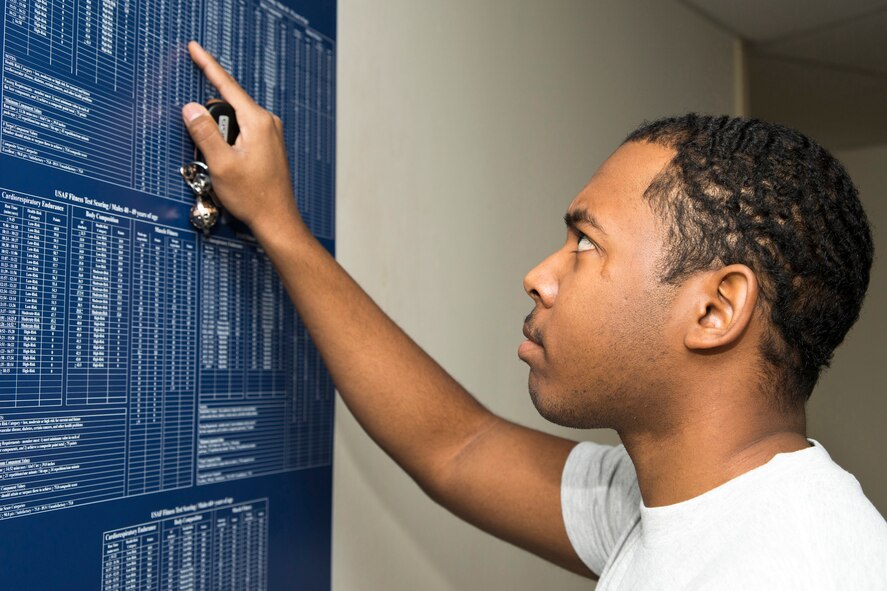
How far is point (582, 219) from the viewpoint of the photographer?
1053 millimetres

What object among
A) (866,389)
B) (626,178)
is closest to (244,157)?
(626,178)

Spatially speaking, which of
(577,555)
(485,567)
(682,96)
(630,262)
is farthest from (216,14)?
(682,96)

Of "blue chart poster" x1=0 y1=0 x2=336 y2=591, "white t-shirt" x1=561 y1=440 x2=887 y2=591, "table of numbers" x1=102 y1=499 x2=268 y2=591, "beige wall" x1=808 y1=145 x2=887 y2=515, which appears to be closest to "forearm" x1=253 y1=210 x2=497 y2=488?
"blue chart poster" x1=0 y1=0 x2=336 y2=591

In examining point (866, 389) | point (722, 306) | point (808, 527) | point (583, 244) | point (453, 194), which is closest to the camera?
point (808, 527)

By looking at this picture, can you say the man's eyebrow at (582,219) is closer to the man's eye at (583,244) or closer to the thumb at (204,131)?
the man's eye at (583,244)

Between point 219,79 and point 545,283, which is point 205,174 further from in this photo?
point 545,283

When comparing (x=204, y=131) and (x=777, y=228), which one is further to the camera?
(x=204, y=131)

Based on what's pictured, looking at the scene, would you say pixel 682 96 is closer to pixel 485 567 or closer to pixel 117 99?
pixel 485 567

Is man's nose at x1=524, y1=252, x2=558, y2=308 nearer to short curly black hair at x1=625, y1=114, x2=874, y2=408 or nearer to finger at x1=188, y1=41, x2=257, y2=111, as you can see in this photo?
short curly black hair at x1=625, y1=114, x2=874, y2=408

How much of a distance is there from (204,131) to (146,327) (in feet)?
0.90

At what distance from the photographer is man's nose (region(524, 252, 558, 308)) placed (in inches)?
42.1

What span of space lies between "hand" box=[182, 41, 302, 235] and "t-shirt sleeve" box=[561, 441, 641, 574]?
1.95 feet

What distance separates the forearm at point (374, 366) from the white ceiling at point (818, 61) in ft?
6.32

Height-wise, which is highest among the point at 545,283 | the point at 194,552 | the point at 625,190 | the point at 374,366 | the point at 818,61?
the point at 818,61
